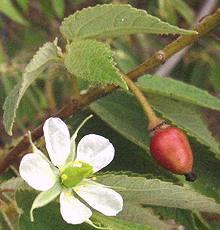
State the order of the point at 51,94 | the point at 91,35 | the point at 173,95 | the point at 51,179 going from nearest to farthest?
the point at 51,179
the point at 91,35
the point at 173,95
the point at 51,94

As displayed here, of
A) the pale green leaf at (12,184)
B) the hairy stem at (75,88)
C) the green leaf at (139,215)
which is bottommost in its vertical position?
the green leaf at (139,215)

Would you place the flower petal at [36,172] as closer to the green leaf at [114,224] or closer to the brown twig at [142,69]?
the green leaf at [114,224]

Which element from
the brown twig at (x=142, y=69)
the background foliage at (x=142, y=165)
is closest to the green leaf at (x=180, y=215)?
the background foliage at (x=142, y=165)

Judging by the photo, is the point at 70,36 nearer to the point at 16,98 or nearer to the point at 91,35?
the point at 91,35

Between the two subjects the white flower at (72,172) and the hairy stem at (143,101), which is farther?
the hairy stem at (143,101)

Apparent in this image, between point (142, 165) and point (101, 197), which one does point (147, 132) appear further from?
point (101, 197)

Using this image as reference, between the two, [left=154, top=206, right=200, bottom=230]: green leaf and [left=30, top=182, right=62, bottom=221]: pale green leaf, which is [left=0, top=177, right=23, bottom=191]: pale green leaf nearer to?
[left=30, top=182, right=62, bottom=221]: pale green leaf

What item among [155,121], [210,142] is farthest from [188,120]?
[155,121]
